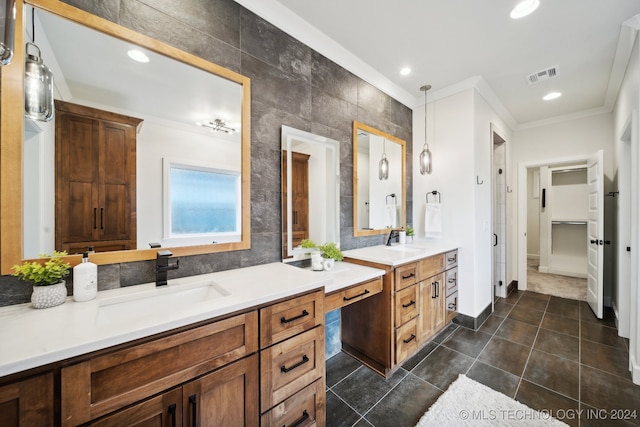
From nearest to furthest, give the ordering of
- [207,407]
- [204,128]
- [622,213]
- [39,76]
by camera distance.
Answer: [207,407] < [39,76] < [204,128] < [622,213]

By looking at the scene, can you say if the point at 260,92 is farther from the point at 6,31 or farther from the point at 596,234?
the point at 596,234

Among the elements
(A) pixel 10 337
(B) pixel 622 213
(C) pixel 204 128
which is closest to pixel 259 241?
(C) pixel 204 128

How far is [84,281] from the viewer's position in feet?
3.59

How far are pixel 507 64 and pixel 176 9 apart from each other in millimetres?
2977

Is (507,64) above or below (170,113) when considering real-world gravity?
above

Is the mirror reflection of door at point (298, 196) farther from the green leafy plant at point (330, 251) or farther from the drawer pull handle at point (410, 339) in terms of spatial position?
the drawer pull handle at point (410, 339)

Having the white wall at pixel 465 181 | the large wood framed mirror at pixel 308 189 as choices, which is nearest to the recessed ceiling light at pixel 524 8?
the white wall at pixel 465 181

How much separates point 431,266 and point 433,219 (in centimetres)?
82

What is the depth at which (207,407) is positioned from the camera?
0.97 m

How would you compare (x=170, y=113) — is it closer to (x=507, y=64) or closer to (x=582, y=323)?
(x=507, y=64)

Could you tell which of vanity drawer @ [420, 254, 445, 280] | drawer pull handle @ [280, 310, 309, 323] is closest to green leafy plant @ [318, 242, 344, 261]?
drawer pull handle @ [280, 310, 309, 323]

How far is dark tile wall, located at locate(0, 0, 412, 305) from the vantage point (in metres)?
1.32

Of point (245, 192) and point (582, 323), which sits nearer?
point (245, 192)

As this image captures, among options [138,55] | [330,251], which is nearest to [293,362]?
[330,251]
